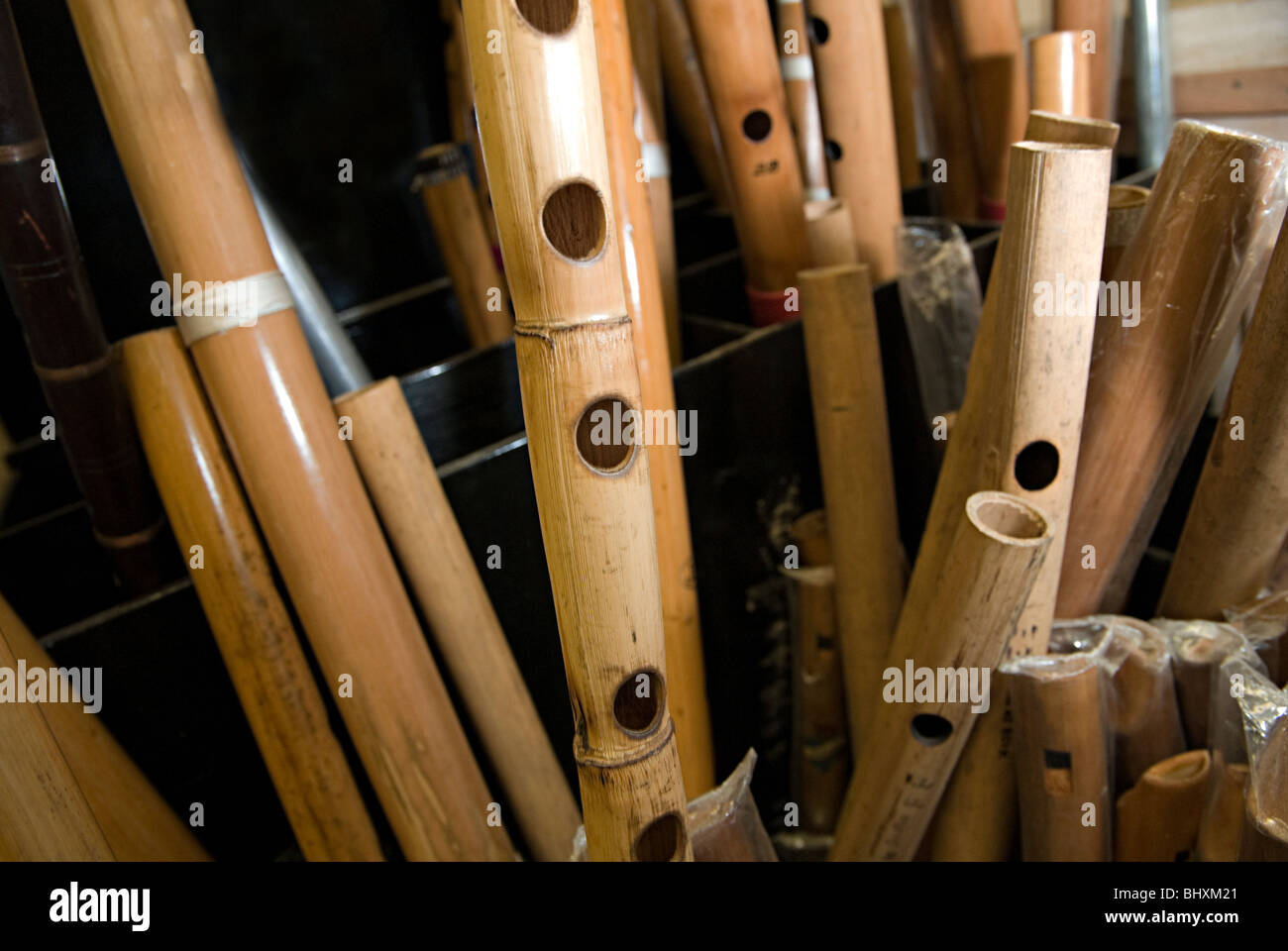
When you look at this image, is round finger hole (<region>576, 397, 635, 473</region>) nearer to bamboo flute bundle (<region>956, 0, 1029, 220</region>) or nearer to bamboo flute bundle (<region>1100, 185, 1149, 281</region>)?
bamboo flute bundle (<region>1100, 185, 1149, 281</region>)

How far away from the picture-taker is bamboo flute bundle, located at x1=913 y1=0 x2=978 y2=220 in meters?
1.65

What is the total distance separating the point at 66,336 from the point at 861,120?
112 centimetres

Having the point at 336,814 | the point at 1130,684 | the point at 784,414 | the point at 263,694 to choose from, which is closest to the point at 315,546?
the point at 263,694

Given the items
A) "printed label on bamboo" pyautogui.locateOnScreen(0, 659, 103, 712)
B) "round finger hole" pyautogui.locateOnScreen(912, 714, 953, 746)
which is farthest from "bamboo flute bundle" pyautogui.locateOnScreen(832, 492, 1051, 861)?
"printed label on bamboo" pyautogui.locateOnScreen(0, 659, 103, 712)

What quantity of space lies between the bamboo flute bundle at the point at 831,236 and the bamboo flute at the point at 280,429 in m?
0.73

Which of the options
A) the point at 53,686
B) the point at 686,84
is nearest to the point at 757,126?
the point at 686,84

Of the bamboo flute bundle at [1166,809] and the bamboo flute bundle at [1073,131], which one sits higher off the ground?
the bamboo flute bundle at [1073,131]

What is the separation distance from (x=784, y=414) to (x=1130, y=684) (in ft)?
2.00

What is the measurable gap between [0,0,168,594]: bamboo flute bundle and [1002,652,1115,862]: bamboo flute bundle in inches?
39.2

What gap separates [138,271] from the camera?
1.48 metres

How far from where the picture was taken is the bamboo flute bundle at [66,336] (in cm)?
88

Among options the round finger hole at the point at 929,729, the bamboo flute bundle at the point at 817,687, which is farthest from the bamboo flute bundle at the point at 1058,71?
the round finger hole at the point at 929,729

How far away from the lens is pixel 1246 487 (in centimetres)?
95

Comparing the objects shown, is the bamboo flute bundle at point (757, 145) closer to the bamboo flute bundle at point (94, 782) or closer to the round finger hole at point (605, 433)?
the round finger hole at point (605, 433)
